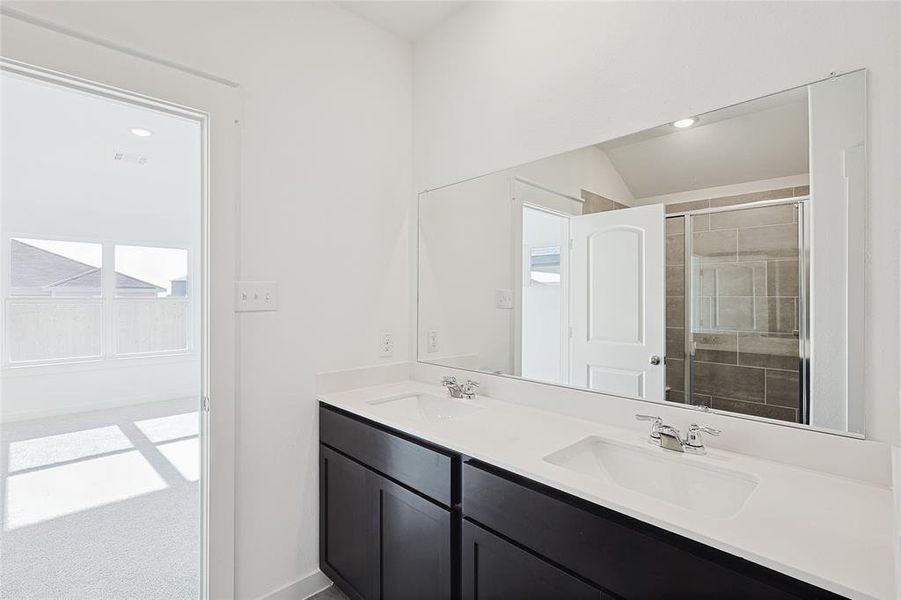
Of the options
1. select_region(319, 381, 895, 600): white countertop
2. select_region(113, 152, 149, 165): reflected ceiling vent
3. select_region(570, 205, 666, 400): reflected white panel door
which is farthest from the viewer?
select_region(113, 152, 149, 165): reflected ceiling vent

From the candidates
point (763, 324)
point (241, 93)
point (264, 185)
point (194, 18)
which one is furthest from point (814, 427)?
point (194, 18)

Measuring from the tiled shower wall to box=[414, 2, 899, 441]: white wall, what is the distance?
163 mm

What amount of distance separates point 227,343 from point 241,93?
99 centimetres

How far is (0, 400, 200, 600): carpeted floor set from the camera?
6.43 ft

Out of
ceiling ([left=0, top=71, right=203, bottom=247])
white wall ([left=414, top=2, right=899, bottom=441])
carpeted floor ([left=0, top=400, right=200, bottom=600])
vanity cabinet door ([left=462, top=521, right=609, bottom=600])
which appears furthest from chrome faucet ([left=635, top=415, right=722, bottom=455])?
ceiling ([left=0, top=71, right=203, bottom=247])

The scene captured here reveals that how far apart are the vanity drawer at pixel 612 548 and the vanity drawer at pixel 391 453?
13 cm

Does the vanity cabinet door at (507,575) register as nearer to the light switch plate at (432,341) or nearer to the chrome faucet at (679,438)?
the chrome faucet at (679,438)

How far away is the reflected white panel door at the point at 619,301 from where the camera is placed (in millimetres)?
1456

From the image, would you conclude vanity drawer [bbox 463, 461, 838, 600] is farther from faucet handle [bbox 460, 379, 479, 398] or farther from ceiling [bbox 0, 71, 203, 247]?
ceiling [bbox 0, 71, 203, 247]

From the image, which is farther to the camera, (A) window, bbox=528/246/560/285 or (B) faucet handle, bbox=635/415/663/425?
(A) window, bbox=528/246/560/285

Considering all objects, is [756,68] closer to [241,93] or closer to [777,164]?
[777,164]

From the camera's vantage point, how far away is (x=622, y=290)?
5.08 ft

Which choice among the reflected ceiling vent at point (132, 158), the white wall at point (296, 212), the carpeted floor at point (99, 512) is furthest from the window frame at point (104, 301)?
the white wall at point (296, 212)

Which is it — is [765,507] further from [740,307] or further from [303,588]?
[303,588]
